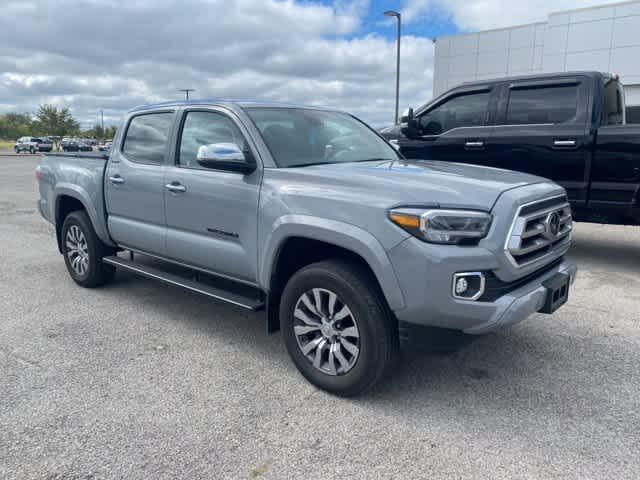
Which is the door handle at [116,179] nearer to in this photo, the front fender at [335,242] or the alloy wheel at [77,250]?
the alloy wheel at [77,250]

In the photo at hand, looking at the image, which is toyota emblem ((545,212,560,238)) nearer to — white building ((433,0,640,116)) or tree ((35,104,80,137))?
white building ((433,0,640,116))

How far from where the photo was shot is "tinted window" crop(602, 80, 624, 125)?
6.12 meters

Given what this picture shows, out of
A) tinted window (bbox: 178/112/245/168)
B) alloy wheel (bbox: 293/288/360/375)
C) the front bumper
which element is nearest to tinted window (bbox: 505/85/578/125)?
tinted window (bbox: 178/112/245/168)

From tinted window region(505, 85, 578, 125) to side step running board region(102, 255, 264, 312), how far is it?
439 centimetres

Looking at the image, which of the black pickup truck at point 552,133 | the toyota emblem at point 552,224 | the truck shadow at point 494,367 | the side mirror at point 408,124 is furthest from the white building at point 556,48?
the toyota emblem at point 552,224

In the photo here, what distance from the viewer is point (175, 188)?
4039 mm

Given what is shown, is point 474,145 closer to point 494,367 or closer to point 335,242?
point 494,367

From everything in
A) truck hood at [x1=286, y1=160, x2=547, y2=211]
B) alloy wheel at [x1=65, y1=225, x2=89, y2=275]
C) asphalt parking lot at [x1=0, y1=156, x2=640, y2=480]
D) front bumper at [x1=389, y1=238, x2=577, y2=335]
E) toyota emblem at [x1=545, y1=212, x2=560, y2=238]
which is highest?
truck hood at [x1=286, y1=160, x2=547, y2=211]

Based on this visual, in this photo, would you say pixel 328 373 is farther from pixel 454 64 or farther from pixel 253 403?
pixel 454 64

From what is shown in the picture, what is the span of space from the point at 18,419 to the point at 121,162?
2521mm

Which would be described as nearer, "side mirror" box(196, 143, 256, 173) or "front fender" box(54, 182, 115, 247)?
"side mirror" box(196, 143, 256, 173)

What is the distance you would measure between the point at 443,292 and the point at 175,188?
2.33m

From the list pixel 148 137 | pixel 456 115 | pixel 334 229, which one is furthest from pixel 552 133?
pixel 148 137

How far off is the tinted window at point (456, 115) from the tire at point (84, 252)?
14.1 ft
